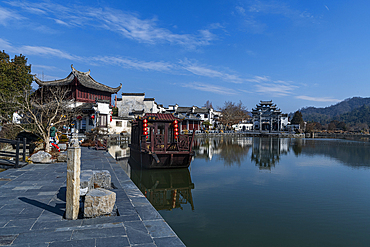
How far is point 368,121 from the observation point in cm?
9850

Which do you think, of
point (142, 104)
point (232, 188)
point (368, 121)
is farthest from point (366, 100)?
point (232, 188)

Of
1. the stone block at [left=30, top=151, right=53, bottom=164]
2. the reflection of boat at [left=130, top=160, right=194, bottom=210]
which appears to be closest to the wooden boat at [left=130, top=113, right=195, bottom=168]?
the reflection of boat at [left=130, top=160, right=194, bottom=210]

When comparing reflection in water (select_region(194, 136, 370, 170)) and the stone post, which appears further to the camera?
reflection in water (select_region(194, 136, 370, 170))

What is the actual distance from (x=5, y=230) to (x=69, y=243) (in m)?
1.27

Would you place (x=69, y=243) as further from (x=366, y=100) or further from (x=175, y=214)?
(x=366, y=100)

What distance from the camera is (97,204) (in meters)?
4.43

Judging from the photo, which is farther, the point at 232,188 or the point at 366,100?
the point at 366,100

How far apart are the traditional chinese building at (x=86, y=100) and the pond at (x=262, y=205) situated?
58.8ft

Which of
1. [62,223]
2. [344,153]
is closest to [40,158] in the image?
[62,223]

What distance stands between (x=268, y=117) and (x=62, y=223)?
2256 inches

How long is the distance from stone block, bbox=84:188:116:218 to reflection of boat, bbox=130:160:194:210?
3.37 m

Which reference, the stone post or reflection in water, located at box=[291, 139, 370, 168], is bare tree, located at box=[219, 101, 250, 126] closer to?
reflection in water, located at box=[291, 139, 370, 168]

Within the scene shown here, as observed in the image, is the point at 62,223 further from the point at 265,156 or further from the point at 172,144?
the point at 265,156

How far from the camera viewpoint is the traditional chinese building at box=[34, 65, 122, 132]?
29.0 meters
